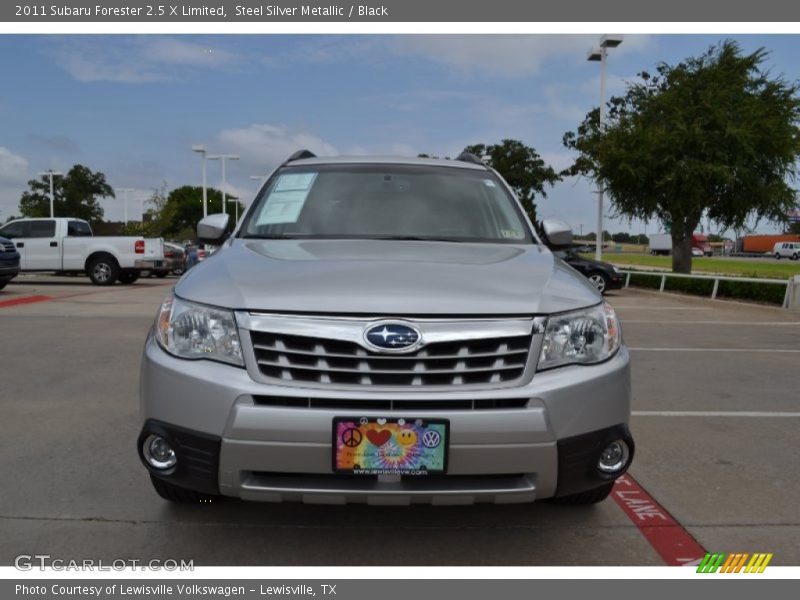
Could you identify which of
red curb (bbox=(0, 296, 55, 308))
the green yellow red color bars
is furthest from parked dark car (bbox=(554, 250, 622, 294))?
the green yellow red color bars

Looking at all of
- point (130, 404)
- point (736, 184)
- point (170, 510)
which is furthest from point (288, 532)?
point (736, 184)

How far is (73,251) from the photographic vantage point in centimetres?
2150

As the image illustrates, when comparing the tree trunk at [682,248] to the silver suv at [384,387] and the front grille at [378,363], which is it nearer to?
the silver suv at [384,387]

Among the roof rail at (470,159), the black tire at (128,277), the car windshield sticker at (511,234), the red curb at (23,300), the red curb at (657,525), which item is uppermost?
the roof rail at (470,159)

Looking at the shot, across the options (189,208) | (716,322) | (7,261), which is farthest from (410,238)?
(189,208)

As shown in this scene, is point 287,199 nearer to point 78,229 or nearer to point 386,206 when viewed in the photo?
point 386,206

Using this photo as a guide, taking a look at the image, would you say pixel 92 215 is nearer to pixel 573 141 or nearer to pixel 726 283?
pixel 573 141

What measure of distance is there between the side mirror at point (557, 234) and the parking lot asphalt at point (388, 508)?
1347mm

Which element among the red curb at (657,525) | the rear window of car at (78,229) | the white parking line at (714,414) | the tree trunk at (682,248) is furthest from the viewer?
the tree trunk at (682,248)

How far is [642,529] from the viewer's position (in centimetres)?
334

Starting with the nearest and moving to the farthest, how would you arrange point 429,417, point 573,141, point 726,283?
point 429,417
point 726,283
point 573,141

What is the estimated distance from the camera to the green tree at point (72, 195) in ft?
288

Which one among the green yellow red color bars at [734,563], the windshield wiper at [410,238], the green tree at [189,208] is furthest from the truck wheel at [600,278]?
the green tree at [189,208]

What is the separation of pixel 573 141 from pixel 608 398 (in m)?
27.9
